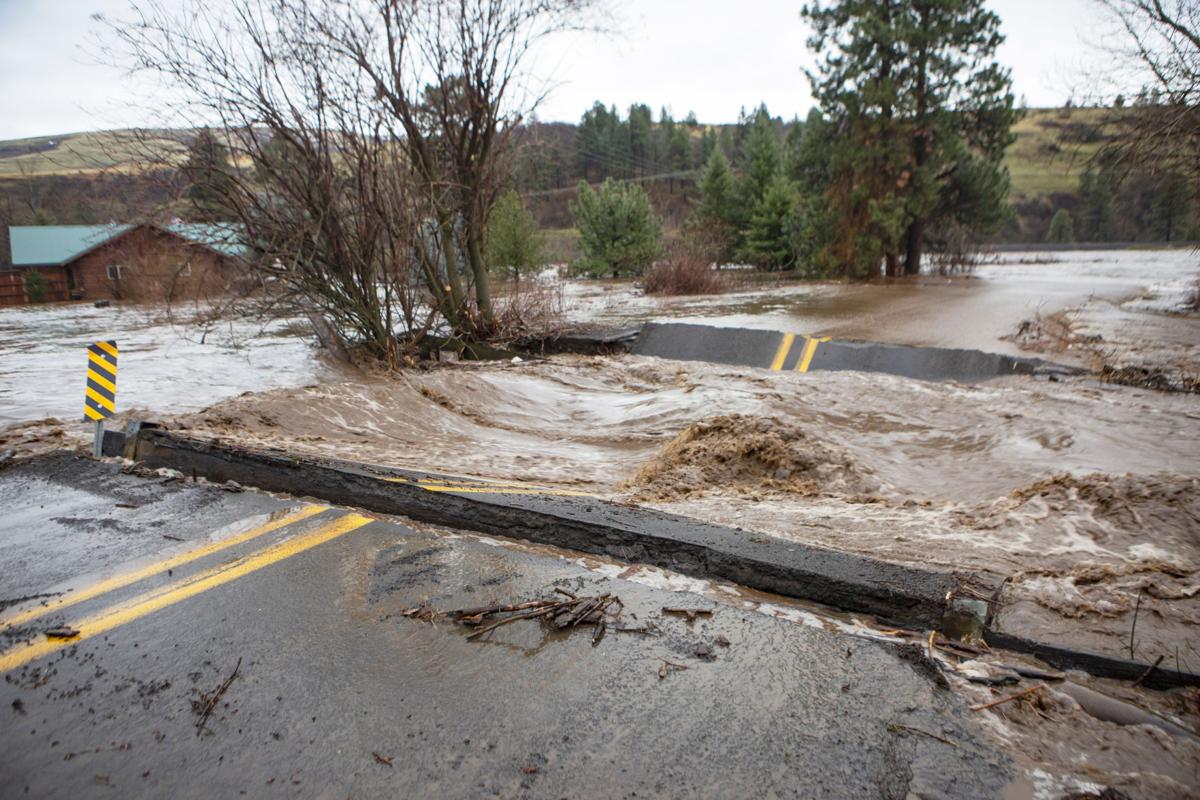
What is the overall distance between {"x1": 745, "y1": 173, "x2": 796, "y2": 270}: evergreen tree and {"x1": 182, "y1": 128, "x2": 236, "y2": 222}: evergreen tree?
30118 mm

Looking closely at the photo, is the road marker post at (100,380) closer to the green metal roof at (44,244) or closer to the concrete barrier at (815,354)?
the concrete barrier at (815,354)

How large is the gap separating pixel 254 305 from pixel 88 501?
21.7 feet

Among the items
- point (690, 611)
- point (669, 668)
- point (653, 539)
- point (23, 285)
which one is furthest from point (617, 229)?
point (669, 668)

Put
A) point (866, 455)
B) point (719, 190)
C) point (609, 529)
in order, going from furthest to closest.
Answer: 1. point (719, 190)
2. point (866, 455)
3. point (609, 529)

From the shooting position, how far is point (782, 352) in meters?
12.3

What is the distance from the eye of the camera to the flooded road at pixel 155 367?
385 inches

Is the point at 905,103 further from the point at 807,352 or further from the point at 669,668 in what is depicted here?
the point at 669,668

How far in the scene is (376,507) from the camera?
15.1 ft

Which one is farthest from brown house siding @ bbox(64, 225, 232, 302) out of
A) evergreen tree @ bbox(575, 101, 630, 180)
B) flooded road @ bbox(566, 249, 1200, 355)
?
evergreen tree @ bbox(575, 101, 630, 180)

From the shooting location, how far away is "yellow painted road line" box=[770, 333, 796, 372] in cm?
1199

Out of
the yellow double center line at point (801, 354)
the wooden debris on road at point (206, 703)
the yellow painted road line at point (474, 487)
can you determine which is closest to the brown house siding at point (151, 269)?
the yellow painted road line at point (474, 487)

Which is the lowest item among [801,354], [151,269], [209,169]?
[801,354]

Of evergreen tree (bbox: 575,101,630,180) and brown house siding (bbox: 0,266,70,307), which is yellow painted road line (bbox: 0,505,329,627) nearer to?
brown house siding (bbox: 0,266,70,307)

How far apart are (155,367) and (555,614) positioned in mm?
12391
